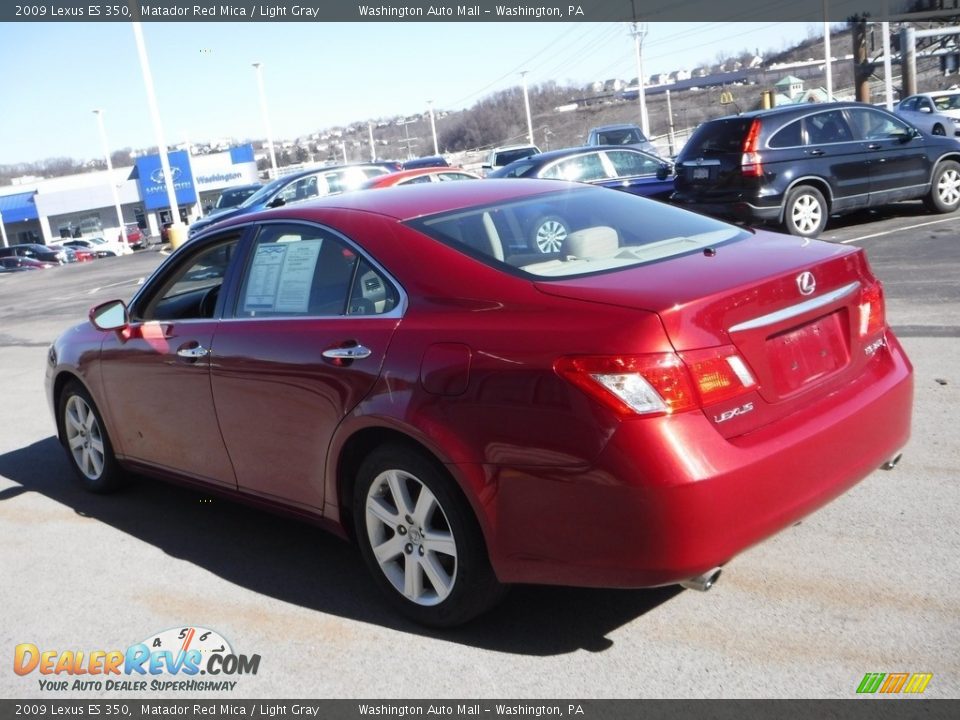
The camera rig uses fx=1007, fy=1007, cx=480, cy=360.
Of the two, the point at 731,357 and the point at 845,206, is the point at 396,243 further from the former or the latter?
the point at 845,206

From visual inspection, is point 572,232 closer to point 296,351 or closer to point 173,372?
point 296,351

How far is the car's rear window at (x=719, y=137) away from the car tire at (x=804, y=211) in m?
0.93

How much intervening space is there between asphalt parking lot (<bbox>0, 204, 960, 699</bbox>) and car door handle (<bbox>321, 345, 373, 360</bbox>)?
3.38 ft

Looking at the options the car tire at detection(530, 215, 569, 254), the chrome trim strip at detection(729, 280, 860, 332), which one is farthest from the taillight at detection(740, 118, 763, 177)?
the chrome trim strip at detection(729, 280, 860, 332)

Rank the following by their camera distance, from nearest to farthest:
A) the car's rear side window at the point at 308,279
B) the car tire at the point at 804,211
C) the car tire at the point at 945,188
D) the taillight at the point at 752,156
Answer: the car's rear side window at the point at 308,279 < the taillight at the point at 752,156 < the car tire at the point at 804,211 < the car tire at the point at 945,188

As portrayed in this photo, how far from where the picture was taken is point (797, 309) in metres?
3.44

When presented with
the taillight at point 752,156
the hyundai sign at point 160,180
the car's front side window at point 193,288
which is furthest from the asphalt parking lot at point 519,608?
the hyundai sign at point 160,180

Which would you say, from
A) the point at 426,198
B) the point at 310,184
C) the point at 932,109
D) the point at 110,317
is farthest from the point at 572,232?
the point at 932,109

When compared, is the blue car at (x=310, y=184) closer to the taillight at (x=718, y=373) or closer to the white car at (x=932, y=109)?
the white car at (x=932, y=109)

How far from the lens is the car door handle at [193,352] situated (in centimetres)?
466

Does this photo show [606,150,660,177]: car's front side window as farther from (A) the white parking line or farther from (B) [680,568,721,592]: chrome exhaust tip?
(B) [680,568,721,592]: chrome exhaust tip

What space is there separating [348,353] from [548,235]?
94 cm

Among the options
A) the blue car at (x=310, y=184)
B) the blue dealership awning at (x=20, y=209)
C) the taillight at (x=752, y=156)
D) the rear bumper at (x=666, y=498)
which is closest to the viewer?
the rear bumper at (x=666, y=498)
